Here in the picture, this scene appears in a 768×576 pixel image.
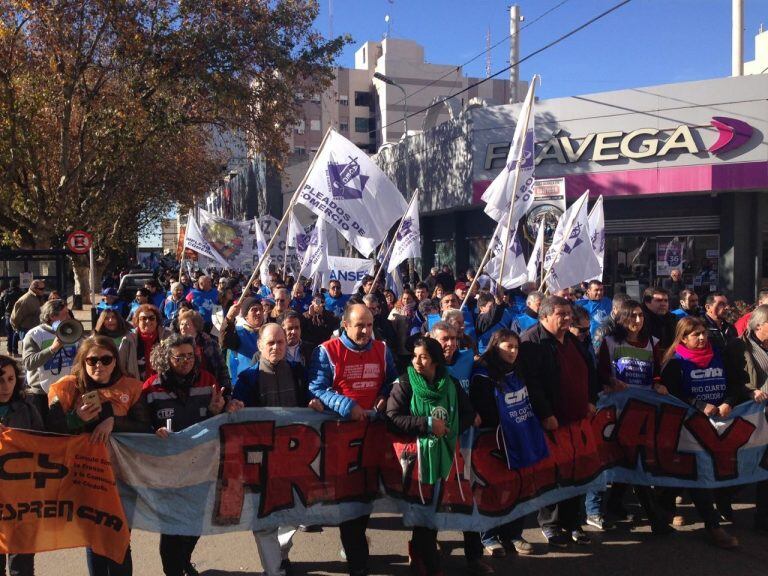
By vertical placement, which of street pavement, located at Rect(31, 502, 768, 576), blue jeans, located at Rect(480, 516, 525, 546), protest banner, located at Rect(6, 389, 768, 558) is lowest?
street pavement, located at Rect(31, 502, 768, 576)

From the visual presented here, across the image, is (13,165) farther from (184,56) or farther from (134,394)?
(134,394)

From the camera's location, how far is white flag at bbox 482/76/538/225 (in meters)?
8.83

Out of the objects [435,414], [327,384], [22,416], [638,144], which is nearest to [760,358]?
[435,414]

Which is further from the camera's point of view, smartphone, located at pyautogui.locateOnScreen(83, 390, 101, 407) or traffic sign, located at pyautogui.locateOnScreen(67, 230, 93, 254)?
traffic sign, located at pyautogui.locateOnScreen(67, 230, 93, 254)

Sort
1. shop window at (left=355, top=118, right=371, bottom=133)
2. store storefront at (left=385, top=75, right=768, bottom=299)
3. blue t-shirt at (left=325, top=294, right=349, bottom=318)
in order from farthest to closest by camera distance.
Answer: shop window at (left=355, top=118, right=371, bottom=133) < store storefront at (left=385, top=75, right=768, bottom=299) < blue t-shirt at (left=325, top=294, right=349, bottom=318)

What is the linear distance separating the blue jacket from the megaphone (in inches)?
92.6

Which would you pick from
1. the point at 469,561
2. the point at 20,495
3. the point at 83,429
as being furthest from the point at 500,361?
the point at 20,495

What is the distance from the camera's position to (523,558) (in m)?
4.80

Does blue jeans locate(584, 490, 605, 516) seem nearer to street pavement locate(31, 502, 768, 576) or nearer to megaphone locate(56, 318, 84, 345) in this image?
→ street pavement locate(31, 502, 768, 576)

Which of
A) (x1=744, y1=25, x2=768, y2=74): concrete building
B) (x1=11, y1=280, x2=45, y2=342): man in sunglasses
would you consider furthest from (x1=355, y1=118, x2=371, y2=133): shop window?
(x1=11, y1=280, x2=45, y2=342): man in sunglasses

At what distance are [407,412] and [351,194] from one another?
3.86 meters

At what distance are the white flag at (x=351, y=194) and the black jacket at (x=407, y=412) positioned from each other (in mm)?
3478

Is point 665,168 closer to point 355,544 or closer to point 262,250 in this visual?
point 262,250

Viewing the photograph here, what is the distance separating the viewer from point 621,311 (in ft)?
17.8
